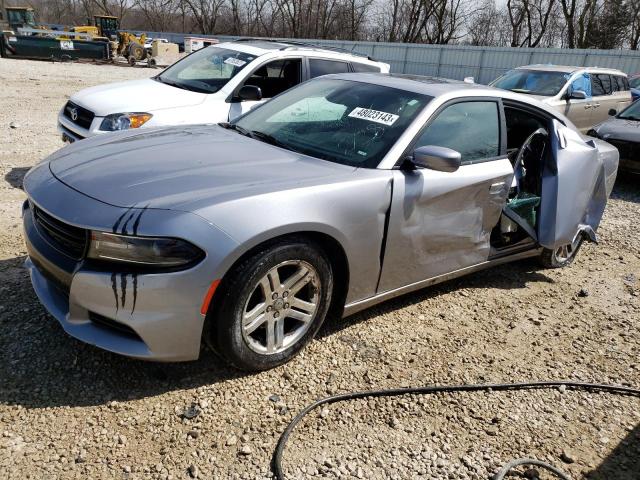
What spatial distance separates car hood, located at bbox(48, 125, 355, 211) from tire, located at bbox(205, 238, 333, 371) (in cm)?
36

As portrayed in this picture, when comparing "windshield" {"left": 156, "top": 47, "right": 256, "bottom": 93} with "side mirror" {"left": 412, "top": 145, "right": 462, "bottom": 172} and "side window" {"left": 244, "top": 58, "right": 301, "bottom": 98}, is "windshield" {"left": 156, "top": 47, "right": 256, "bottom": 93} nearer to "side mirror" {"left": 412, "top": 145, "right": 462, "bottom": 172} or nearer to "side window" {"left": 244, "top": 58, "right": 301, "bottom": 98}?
"side window" {"left": 244, "top": 58, "right": 301, "bottom": 98}

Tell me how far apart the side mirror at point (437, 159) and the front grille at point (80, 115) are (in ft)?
13.7

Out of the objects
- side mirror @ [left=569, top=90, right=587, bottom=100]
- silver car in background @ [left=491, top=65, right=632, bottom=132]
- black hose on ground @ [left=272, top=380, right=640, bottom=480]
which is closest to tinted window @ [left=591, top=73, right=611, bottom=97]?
silver car in background @ [left=491, top=65, right=632, bottom=132]

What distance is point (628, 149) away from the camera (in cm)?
805

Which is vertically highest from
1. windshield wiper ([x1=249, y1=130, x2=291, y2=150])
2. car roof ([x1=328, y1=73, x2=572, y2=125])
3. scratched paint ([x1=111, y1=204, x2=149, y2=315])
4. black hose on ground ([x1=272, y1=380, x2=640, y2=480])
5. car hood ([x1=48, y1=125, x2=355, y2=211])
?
car roof ([x1=328, y1=73, x2=572, y2=125])

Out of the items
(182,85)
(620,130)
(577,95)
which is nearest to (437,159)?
(182,85)

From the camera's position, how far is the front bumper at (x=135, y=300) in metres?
2.43

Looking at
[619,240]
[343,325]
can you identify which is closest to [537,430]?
[343,325]

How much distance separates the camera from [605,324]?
158 inches

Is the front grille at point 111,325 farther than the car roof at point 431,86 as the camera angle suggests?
No

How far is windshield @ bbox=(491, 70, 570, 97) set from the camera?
10.2m

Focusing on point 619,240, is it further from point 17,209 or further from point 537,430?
point 17,209

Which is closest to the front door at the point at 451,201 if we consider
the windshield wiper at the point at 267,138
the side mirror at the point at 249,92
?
the windshield wiper at the point at 267,138

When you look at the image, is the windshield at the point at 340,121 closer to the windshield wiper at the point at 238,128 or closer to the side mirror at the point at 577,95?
the windshield wiper at the point at 238,128
